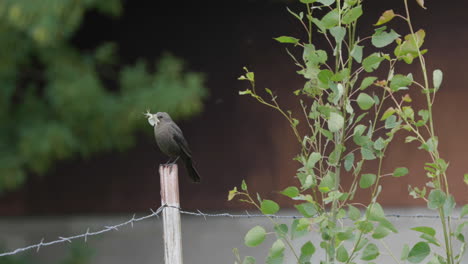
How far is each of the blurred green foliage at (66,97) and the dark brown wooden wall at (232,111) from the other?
1111 millimetres

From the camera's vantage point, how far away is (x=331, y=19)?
7.22 feet

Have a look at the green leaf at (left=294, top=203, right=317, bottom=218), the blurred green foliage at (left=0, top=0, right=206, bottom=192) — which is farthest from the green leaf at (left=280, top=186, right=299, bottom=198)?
the blurred green foliage at (left=0, top=0, right=206, bottom=192)

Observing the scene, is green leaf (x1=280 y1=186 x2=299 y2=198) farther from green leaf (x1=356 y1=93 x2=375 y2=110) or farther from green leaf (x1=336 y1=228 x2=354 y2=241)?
green leaf (x1=356 y1=93 x2=375 y2=110)

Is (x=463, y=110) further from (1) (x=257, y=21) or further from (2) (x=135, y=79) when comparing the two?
(2) (x=135, y=79)

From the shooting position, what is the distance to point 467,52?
637 cm

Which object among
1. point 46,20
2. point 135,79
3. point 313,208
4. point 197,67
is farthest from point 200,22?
point 313,208

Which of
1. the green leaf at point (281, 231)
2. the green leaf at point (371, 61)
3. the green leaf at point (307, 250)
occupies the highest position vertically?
the green leaf at point (371, 61)

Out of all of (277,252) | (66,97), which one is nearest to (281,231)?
(277,252)

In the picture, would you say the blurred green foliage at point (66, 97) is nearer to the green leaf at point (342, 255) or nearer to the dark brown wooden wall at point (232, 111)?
the dark brown wooden wall at point (232, 111)

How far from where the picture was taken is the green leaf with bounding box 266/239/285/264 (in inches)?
90.2

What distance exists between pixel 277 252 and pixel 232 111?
424 cm

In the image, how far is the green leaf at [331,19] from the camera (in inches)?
86.3

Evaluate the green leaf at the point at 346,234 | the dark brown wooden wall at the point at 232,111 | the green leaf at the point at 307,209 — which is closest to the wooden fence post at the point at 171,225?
the green leaf at the point at 307,209

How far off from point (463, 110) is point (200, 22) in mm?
2107
